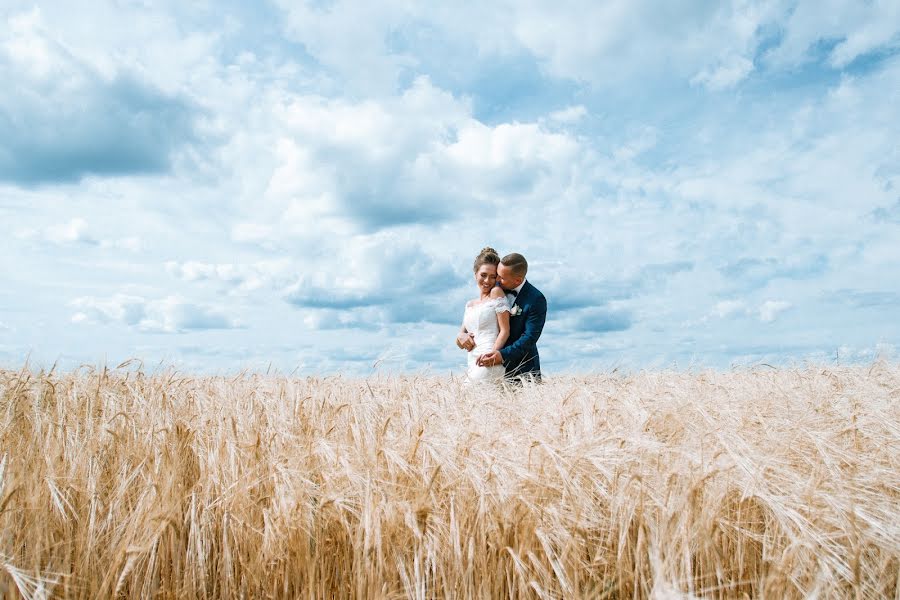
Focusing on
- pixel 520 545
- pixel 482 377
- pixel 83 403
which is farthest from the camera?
pixel 482 377

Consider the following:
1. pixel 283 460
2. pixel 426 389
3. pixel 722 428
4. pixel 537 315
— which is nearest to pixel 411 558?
pixel 283 460

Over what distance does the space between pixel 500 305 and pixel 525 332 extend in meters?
0.47

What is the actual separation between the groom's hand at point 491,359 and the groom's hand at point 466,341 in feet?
1.34

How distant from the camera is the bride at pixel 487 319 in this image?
6.23 metres

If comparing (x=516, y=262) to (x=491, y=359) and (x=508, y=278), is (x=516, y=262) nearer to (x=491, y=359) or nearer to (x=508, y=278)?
(x=508, y=278)

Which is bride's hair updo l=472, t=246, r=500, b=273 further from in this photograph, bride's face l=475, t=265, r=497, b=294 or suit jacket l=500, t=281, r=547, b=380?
suit jacket l=500, t=281, r=547, b=380

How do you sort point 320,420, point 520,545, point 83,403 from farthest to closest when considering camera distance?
point 83,403 < point 320,420 < point 520,545

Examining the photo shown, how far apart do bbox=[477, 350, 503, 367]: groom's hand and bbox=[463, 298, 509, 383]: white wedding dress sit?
0.30 ft

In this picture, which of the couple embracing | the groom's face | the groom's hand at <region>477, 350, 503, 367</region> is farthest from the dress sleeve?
the groom's hand at <region>477, 350, 503, 367</region>

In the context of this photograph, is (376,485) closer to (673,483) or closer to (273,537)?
(273,537)

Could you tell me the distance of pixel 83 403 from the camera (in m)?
3.93

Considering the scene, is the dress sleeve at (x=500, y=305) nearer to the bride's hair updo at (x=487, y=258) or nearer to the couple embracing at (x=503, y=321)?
the couple embracing at (x=503, y=321)

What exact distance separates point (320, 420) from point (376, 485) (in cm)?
111

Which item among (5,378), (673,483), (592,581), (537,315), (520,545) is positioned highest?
(537,315)
